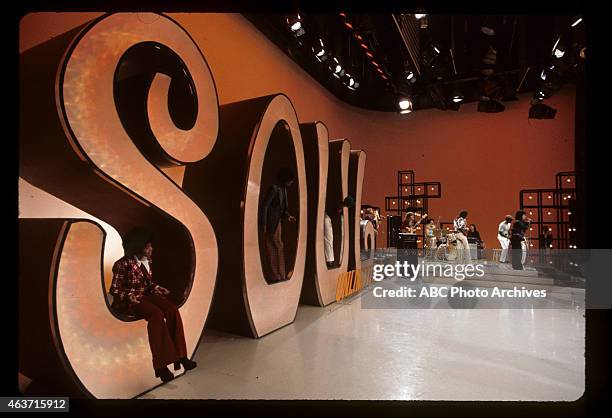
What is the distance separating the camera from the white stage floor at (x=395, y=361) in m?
2.31

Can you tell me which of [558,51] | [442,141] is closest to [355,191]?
[442,141]

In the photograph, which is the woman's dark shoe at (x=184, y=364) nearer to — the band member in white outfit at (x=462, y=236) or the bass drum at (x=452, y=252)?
the bass drum at (x=452, y=252)

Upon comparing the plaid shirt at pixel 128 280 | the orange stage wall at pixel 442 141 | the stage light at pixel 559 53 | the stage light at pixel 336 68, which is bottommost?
the plaid shirt at pixel 128 280

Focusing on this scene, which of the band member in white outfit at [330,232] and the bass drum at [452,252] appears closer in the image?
the bass drum at [452,252]

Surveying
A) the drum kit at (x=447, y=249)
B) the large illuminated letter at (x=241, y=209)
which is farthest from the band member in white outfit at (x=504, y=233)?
the large illuminated letter at (x=241, y=209)

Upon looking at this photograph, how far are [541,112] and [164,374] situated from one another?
5.40 m

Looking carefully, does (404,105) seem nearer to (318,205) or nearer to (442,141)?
(442,141)

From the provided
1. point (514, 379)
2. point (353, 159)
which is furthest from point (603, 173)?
point (353, 159)

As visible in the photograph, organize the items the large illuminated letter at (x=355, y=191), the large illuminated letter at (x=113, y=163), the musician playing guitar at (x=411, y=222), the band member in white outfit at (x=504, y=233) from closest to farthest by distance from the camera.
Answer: the large illuminated letter at (x=113, y=163), the band member in white outfit at (x=504, y=233), the musician playing guitar at (x=411, y=222), the large illuminated letter at (x=355, y=191)

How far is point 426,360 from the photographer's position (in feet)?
9.32

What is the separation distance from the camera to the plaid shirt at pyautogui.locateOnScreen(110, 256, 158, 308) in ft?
7.11

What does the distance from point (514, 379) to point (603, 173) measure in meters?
1.48

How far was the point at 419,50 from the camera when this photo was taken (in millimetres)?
6305

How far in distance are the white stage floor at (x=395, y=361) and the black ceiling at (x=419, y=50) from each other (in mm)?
2907
